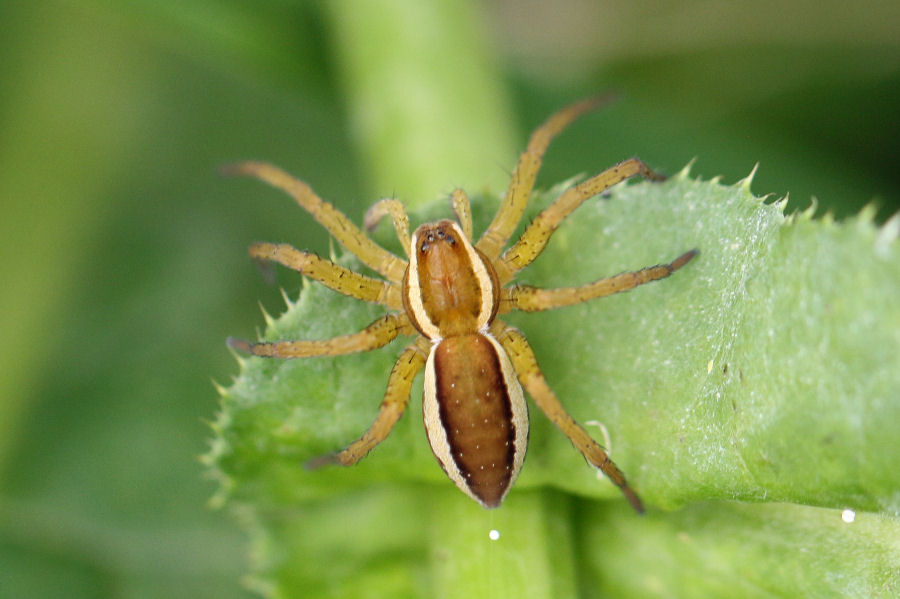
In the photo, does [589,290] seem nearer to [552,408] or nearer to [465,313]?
[552,408]

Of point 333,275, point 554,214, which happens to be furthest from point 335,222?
point 554,214

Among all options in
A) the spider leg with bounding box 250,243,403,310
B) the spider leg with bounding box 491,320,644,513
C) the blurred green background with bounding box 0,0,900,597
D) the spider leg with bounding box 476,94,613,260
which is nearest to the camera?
the spider leg with bounding box 491,320,644,513

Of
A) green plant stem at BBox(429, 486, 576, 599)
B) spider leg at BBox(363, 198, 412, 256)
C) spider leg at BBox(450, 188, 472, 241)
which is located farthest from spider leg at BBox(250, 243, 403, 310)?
green plant stem at BBox(429, 486, 576, 599)

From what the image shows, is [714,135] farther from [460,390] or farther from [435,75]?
[460,390]

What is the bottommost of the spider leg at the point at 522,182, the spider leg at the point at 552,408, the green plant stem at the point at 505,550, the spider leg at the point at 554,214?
the green plant stem at the point at 505,550

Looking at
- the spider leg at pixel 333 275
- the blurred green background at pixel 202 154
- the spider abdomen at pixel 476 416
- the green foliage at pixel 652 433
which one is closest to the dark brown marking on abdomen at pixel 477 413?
the spider abdomen at pixel 476 416

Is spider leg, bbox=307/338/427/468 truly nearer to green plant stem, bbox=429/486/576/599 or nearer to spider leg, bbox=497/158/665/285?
green plant stem, bbox=429/486/576/599

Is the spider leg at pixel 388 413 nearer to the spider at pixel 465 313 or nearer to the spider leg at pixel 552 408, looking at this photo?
the spider at pixel 465 313
